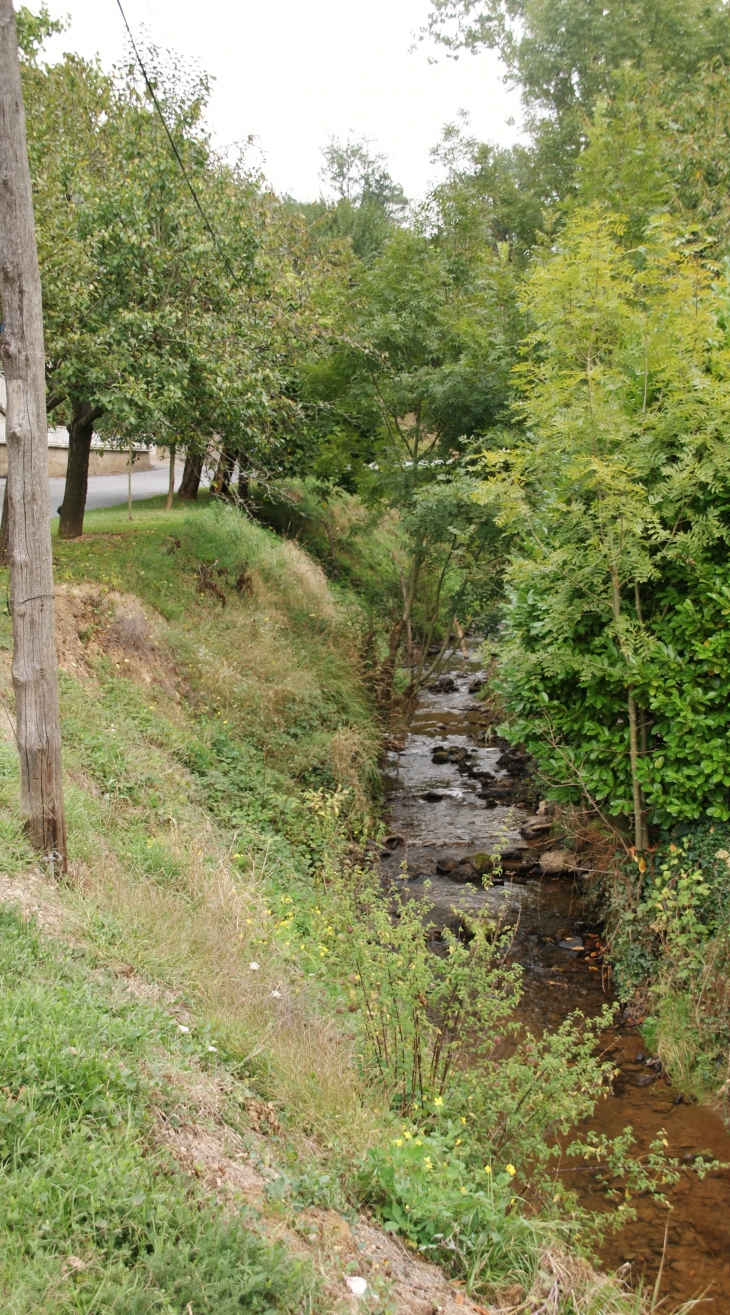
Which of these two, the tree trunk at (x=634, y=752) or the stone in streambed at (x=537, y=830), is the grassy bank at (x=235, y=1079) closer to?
the tree trunk at (x=634, y=752)

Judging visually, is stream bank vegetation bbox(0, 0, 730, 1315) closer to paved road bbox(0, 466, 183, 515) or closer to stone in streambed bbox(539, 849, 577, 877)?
stone in streambed bbox(539, 849, 577, 877)

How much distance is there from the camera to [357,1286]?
3.21m

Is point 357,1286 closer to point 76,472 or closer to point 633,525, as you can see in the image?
point 633,525

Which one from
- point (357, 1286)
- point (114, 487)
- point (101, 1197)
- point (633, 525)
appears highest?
point (633, 525)

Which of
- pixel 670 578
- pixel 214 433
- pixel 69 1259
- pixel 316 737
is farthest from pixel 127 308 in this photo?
pixel 69 1259

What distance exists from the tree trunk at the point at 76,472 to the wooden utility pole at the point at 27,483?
300 inches

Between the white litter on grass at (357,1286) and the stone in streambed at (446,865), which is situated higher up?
the white litter on grass at (357,1286)

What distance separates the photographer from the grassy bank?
294cm

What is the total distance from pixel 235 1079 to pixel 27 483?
345 centimetres

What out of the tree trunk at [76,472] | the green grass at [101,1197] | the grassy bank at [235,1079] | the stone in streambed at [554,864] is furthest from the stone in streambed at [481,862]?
the tree trunk at [76,472]

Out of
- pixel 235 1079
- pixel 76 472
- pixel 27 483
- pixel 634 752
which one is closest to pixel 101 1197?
pixel 235 1079

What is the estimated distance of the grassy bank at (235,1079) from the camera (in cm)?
294

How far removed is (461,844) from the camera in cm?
1073

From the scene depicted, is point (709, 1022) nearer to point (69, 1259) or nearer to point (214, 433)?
point (69, 1259)
